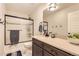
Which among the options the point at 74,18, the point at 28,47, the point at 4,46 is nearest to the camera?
the point at 74,18

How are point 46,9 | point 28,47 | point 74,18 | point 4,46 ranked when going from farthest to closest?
point 46,9 < point 28,47 < point 4,46 < point 74,18

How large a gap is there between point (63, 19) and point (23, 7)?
2.64 feet

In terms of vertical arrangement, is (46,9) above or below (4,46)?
above

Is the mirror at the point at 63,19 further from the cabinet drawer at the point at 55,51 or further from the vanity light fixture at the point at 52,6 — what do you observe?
the cabinet drawer at the point at 55,51

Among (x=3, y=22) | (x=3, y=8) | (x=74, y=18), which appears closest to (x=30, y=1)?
(x=3, y=8)

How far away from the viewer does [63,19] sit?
81.7 inches

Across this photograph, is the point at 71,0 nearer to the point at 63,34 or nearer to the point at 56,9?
the point at 56,9

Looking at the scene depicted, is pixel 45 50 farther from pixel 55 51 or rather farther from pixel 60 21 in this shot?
pixel 60 21

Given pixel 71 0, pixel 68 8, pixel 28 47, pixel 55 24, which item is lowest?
pixel 28 47

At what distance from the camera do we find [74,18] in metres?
1.87

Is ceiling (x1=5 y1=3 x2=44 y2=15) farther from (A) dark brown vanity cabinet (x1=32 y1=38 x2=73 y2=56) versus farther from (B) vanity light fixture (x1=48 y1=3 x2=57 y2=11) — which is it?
(A) dark brown vanity cabinet (x1=32 y1=38 x2=73 y2=56)

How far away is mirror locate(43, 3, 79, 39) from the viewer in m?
1.87

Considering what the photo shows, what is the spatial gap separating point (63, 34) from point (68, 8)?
51 centimetres

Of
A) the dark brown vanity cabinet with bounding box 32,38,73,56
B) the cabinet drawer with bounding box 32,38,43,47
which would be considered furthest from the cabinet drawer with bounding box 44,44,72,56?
the cabinet drawer with bounding box 32,38,43,47
